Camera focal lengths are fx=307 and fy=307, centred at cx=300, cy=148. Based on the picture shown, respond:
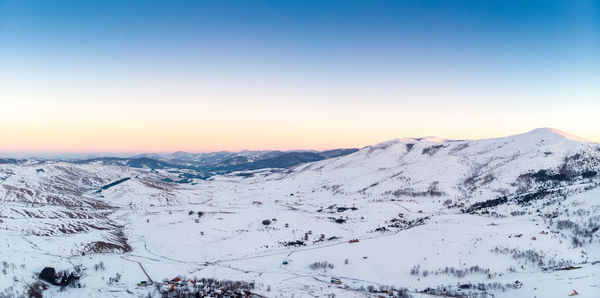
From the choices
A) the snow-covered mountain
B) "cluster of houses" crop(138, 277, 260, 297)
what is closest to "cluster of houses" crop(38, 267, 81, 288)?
the snow-covered mountain

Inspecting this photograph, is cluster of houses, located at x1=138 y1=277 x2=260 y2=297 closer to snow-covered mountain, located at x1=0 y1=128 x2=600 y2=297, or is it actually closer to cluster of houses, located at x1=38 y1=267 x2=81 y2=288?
snow-covered mountain, located at x1=0 y1=128 x2=600 y2=297

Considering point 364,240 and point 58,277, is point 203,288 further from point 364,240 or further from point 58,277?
point 364,240

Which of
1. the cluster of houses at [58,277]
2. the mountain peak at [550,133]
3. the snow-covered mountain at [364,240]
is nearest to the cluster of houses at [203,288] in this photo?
the snow-covered mountain at [364,240]

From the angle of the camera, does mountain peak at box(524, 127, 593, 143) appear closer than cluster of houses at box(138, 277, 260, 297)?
No

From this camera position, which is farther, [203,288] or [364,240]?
[364,240]

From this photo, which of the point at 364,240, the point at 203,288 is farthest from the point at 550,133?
the point at 203,288

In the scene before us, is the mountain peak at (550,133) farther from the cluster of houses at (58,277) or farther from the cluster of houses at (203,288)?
the cluster of houses at (58,277)

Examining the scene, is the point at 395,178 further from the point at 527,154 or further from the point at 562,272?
the point at 562,272

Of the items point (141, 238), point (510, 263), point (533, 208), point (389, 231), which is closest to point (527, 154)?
point (533, 208)
